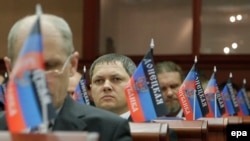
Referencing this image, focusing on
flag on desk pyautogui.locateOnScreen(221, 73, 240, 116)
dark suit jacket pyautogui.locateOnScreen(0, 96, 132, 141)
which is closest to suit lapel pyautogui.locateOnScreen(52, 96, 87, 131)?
dark suit jacket pyautogui.locateOnScreen(0, 96, 132, 141)

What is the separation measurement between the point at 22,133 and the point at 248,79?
7201 mm

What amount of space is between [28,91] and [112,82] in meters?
2.47

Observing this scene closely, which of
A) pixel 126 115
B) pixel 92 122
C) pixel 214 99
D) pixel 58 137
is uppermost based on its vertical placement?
pixel 58 137

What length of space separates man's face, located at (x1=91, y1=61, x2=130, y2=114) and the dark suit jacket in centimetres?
173

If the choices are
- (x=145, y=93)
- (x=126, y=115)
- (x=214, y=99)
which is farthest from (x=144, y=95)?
(x=214, y=99)

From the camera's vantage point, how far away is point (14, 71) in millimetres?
1713

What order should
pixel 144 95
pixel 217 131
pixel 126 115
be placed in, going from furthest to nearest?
pixel 126 115 → pixel 217 131 → pixel 144 95

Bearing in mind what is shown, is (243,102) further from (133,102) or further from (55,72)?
(55,72)

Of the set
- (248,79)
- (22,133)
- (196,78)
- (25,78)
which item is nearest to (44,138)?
(22,133)

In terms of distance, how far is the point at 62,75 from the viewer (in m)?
2.12

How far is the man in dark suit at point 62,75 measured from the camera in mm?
2080

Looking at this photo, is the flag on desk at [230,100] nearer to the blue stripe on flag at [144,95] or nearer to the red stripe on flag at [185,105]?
the red stripe on flag at [185,105]

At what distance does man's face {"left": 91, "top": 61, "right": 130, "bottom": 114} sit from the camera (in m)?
4.10

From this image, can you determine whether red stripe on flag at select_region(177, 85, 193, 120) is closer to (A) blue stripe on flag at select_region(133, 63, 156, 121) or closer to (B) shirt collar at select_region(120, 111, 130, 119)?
(B) shirt collar at select_region(120, 111, 130, 119)
